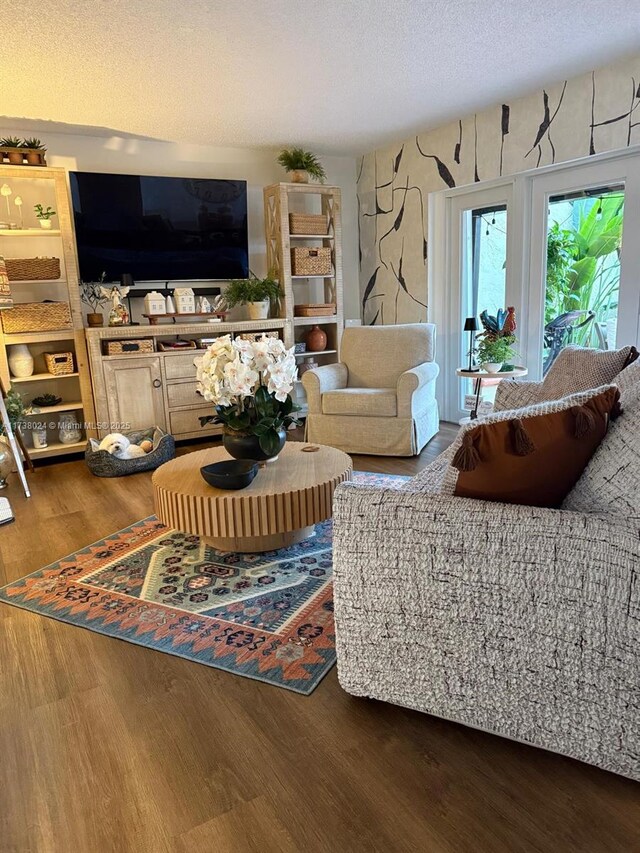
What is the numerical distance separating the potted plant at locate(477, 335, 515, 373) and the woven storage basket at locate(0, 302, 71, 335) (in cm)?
301

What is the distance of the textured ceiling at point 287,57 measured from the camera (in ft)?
8.89

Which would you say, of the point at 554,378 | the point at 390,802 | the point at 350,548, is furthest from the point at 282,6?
the point at 390,802

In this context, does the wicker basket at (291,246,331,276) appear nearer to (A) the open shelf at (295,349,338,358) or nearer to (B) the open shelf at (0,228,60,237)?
(A) the open shelf at (295,349,338,358)

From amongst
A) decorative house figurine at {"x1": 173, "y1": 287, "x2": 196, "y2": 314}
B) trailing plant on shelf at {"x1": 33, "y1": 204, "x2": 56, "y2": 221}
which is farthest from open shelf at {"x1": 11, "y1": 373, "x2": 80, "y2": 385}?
trailing plant on shelf at {"x1": 33, "y1": 204, "x2": 56, "y2": 221}

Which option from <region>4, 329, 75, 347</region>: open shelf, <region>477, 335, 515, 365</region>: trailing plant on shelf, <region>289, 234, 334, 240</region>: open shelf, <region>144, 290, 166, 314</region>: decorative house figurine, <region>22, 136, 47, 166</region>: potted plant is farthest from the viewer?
<region>289, 234, 334, 240</region>: open shelf

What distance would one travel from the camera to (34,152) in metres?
4.16

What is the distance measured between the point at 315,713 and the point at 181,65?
129 inches

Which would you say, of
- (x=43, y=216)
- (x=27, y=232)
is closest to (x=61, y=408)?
(x=27, y=232)

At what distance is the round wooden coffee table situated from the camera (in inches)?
96.4

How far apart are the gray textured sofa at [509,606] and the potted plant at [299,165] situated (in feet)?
13.8

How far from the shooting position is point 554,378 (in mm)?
2695

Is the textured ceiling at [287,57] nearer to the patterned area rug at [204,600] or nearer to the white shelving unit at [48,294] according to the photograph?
the white shelving unit at [48,294]

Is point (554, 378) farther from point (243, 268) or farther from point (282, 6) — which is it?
point (243, 268)

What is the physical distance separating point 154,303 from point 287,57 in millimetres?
2155
